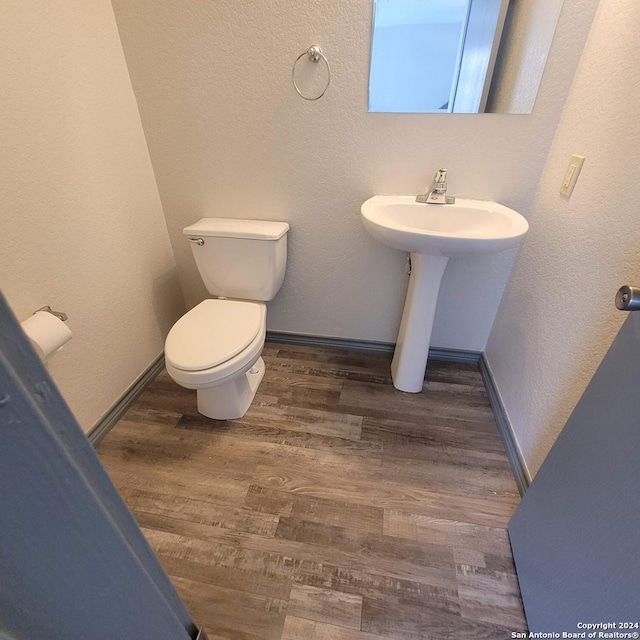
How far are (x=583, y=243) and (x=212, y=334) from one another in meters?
1.29

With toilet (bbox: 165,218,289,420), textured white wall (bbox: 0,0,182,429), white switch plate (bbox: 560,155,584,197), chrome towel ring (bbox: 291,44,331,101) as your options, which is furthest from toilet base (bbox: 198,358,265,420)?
white switch plate (bbox: 560,155,584,197)

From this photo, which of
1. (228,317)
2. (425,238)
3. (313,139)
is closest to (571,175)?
(425,238)

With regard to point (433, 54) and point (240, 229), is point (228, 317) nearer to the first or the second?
point (240, 229)

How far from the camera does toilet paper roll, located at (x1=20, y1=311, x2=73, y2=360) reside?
0.99 m

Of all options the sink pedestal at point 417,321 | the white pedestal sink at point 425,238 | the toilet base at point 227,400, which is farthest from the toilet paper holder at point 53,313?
the sink pedestal at point 417,321

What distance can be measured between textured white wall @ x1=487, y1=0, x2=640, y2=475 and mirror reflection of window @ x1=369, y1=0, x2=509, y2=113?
1.03 ft

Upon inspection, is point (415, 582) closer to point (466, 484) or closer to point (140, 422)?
point (466, 484)

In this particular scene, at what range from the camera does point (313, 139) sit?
52.7 inches

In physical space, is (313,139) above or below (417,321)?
above

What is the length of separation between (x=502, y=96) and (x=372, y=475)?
148 cm

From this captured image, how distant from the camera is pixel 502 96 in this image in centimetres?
119

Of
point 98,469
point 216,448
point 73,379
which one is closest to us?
point 98,469

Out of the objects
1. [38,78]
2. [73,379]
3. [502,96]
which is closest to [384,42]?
[502,96]

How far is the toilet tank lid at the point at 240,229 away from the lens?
55.6 inches
